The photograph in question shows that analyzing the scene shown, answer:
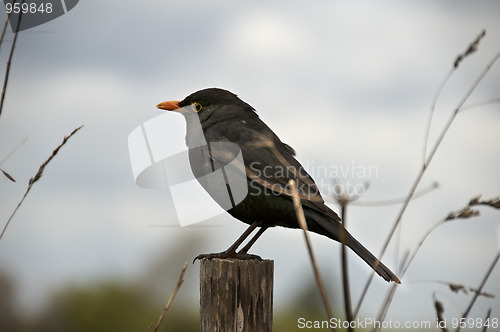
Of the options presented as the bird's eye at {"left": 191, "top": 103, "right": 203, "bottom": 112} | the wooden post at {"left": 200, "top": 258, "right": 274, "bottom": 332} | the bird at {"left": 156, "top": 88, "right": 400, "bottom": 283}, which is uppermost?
the bird's eye at {"left": 191, "top": 103, "right": 203, "bottom": 112}

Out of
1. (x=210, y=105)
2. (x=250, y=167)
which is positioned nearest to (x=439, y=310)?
(x=250, y=167)

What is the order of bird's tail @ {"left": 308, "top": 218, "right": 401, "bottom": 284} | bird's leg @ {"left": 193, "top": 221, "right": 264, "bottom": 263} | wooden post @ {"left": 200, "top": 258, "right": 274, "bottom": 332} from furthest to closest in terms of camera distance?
bird's leg @ {"left": 193, "top": 221, "right": 264, "bottom": 263}
bird's tail @ {"left": 308, "top": 218, "right": 401, "bottom": 284}
wooden post @ {"left": 200, "top": 258, "right": 274, "bottom": 332}

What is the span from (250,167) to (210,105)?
37.9 inches

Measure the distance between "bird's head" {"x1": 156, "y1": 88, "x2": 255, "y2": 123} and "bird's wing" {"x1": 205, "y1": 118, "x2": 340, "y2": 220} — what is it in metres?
0.21

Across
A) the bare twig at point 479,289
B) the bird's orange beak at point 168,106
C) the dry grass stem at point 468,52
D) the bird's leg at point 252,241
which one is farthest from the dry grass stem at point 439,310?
the bird's orange beak at point 168,106

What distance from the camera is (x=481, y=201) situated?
1.72 m

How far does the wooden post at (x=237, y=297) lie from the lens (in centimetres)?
338

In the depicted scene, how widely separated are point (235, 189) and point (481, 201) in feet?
8.73

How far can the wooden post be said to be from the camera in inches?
133

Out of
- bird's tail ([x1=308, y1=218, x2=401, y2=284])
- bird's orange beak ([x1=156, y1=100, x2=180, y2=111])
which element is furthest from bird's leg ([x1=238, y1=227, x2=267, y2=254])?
bird's orange beak ([x1=156, y1=100, x2=180, y2=111])

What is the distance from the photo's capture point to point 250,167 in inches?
168

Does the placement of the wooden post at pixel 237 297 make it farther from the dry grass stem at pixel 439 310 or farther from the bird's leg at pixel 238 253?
the dry grass stem at pixel 439 310

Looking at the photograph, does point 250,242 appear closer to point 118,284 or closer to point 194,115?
point 194,115

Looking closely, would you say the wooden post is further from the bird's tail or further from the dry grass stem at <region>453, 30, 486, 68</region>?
the dry grass stem at <region>453, 30, 486, 68</region>
